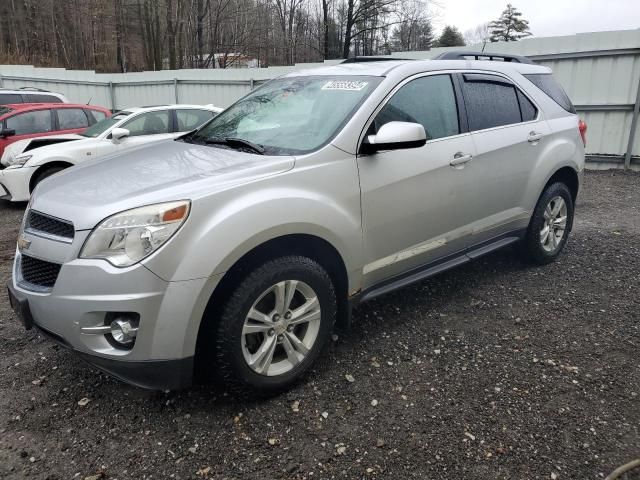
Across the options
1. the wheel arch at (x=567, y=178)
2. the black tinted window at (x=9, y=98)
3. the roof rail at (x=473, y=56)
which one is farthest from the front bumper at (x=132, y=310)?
the black tinted window at (x=9, y=98)

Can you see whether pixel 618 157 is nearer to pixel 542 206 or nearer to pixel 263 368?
pixel 542 206

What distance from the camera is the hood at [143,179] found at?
2.39 metres

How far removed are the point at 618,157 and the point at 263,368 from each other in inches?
362

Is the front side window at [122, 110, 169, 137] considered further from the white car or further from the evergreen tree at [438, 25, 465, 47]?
the evergreen tree at [438, 25, 465, 47]

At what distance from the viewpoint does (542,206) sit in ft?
14.5

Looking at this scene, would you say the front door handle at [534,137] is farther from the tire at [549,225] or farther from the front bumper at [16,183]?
the front bumper at [16,183]

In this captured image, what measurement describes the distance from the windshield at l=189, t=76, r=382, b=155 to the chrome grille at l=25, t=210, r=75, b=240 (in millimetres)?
1122

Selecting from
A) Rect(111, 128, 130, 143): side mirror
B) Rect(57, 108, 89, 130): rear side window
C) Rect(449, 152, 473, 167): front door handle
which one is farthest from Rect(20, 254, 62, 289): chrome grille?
Rect(57, 108, 89, 130): rear side window

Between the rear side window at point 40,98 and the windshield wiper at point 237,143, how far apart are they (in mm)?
9910

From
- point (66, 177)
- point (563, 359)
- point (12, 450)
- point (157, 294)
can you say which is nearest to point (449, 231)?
point (563, 359)

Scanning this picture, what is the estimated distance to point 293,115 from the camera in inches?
131

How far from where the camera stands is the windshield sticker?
129 inches

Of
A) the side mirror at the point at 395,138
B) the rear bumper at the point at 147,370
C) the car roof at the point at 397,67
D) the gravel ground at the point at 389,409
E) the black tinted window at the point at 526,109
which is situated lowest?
the gravel ground at the point at 389,409

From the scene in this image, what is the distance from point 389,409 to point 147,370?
1268 mm
